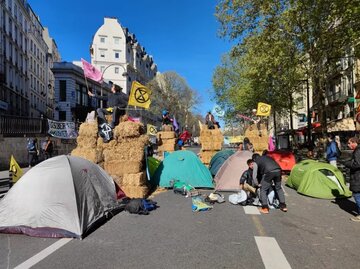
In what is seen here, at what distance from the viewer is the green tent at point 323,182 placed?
413 inches

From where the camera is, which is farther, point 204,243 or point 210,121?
point 210,121

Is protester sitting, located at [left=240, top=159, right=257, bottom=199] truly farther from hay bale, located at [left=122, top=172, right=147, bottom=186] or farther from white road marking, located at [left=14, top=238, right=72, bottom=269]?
white road marking, located at [left=14, top=238, right=72, bottom=269]

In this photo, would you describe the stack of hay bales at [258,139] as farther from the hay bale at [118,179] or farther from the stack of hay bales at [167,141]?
the hay bale at [118,179]

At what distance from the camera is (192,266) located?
4.94m

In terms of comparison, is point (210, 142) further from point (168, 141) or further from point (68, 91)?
point (68, 91)

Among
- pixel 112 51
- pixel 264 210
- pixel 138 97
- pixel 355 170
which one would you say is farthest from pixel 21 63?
pixel 355 170

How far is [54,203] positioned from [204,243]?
9.17 ft

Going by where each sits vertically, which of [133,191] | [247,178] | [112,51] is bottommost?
[133,191]

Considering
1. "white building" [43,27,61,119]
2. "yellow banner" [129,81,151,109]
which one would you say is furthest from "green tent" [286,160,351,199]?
"white building" [43,27,61,119]

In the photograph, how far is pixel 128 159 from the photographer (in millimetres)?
10188

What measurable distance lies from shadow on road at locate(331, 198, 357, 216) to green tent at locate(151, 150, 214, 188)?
3.92 m

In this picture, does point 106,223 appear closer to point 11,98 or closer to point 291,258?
point 291,258

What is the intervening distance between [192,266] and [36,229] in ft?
10.1

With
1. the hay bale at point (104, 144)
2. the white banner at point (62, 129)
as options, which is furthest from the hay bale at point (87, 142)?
the white banner at point (62, 129)
